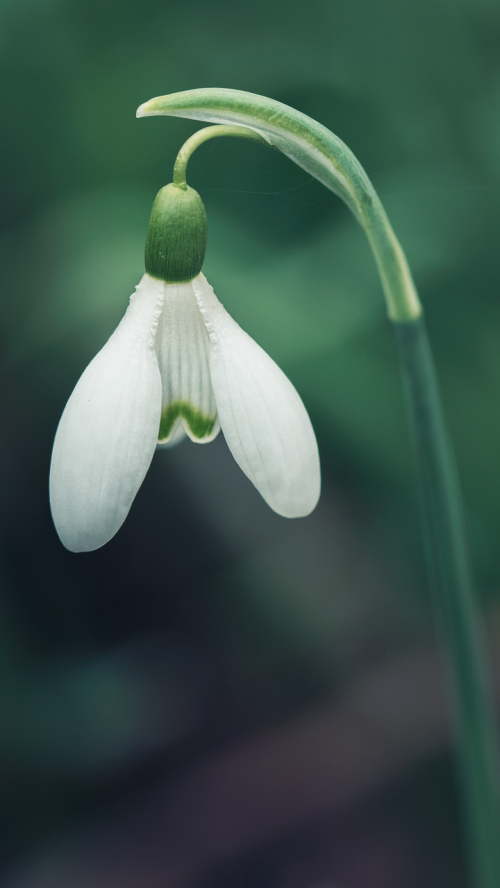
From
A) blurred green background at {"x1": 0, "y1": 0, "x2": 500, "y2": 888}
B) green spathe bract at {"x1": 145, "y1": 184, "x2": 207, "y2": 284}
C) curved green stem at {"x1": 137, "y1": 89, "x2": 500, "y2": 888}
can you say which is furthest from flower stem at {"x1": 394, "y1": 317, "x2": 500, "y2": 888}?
blurred green background at {"x1": 0, "y1": 0, "x2": 500, "y2": 888}

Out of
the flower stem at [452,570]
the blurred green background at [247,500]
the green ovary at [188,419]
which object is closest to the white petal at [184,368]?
the green ovary at [188,419]

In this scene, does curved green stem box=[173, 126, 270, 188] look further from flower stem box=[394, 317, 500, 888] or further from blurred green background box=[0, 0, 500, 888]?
blurred green background box=[0, 0, 500, 888]

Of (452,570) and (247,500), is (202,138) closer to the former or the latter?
(452,570)

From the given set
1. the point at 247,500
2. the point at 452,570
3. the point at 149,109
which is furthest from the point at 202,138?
the point at 247,500

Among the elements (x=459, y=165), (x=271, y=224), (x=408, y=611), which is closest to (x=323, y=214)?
(x=271, y=224)

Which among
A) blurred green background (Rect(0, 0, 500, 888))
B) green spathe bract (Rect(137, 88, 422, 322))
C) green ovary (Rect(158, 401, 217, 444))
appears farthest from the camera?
blurred green background (Rect(0, 0, 500, 888))

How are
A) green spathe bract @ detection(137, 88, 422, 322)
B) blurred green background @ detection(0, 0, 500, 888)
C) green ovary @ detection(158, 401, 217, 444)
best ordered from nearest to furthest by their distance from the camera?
green spathe bract @ detection(137, 88, 422, 322)
green ovary @ detection(158, 401, 217, 444)
blurred green background @ detection(0, 0, 500, 888)

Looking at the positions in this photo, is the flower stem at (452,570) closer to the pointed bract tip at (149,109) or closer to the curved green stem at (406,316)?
the curved green stem at (406,316)
